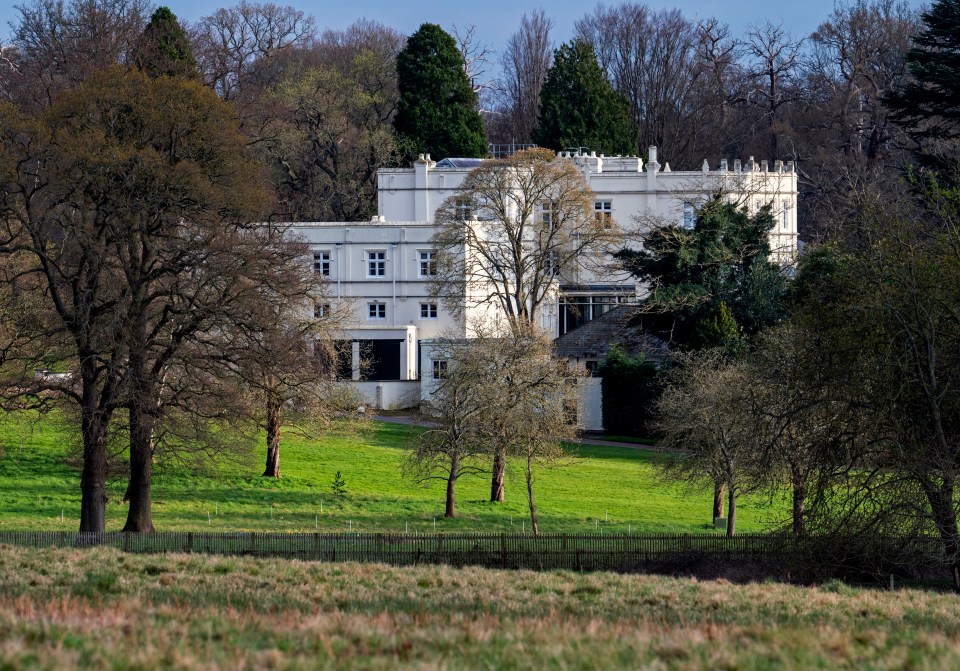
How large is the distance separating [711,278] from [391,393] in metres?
18.0

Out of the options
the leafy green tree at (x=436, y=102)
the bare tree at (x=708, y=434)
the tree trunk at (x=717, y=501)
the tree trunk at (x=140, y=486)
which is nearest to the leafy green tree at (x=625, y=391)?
the bare tree at (x=708, y=434)

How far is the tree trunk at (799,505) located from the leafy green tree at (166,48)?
47994 mm

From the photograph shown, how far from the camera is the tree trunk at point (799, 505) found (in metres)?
26.5

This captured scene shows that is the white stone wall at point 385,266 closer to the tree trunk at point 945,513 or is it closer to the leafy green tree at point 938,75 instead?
the leafy green tree at point 938,75

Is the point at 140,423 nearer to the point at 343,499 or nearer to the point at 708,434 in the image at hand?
the point at 343,499

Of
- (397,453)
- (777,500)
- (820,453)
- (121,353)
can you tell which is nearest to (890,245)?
(820,453)

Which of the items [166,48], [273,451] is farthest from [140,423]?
[166,48]

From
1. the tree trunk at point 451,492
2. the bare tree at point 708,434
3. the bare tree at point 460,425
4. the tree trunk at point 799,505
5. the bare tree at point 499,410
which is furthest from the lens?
the bare tree at point 460,425

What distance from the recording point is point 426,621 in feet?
40.2

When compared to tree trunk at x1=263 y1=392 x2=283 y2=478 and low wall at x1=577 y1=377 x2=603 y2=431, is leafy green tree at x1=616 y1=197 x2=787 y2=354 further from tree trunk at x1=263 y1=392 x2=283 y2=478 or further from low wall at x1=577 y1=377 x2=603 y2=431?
tree trunk at x1=263 y1=392 x2=283 y2=478

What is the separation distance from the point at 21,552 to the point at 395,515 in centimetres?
2024

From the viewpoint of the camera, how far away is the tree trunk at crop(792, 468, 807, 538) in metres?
26.5

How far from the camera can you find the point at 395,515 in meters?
40.3

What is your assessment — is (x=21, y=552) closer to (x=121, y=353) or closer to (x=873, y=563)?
(x=121, y=353)
